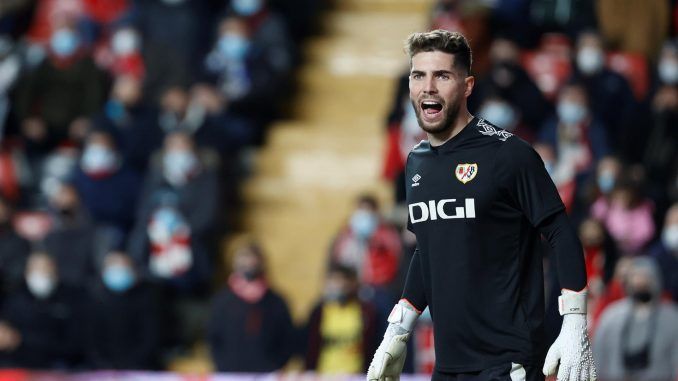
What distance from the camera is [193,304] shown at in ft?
42.4

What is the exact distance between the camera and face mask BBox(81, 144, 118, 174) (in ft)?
44.8

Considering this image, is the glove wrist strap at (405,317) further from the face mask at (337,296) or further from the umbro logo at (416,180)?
the face mask at (337,296)

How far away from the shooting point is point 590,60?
531 inches

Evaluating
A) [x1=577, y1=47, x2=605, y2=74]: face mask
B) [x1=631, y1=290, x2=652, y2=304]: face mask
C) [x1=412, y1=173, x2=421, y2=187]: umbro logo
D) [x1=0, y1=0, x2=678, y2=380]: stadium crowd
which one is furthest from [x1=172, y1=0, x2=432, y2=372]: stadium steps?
[x1=412, y1=173, x2=421, y2=187]: umbro logo

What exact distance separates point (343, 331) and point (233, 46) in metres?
4.50

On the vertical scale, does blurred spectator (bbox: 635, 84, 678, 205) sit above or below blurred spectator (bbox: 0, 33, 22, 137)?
below

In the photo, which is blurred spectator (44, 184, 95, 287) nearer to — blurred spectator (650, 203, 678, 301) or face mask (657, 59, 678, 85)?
blurred spectator (650, 203, 678, 301)

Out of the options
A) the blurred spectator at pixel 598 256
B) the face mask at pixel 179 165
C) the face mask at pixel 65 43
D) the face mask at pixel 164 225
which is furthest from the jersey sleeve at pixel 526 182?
the face mask at pixel 65 43

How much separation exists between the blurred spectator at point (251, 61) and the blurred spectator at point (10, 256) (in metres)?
2.52

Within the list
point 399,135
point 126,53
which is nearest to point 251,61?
point 126,53

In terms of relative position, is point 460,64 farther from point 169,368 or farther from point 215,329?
point 169,368

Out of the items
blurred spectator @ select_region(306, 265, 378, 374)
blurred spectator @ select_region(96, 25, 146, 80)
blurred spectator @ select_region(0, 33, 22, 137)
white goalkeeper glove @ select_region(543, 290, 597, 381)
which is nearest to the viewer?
white goalkeeper glove @ select_region(543, 290, 597, 381)

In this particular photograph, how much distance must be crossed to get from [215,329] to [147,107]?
3290 mm

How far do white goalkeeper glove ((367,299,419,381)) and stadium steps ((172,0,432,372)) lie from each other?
283 inches
